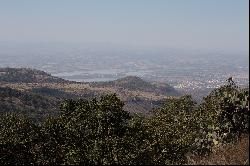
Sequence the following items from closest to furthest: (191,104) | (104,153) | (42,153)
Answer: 1. (104,153)
2. (42,153)
3. (191,104)

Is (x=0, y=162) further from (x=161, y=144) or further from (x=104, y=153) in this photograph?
(x=161, y=144)

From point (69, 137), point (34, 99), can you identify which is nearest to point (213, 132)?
point (69, 137)

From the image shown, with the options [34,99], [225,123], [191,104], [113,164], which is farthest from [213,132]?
[34,99]

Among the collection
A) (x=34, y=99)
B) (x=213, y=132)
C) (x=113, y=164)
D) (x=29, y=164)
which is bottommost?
(x=34, y=99)

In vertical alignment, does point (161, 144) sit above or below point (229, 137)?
below

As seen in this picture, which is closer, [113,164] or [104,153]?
[113,164]

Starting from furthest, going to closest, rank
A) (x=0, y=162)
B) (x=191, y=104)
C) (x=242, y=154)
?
1. (x=191, y=104)
2. (x=0, y=162)
3. (x=242, y=154)

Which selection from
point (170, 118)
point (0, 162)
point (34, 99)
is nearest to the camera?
point (0, 162)

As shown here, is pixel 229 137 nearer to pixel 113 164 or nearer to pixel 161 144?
pixel 113 164

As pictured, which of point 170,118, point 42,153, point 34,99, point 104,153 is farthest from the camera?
point 34,99
